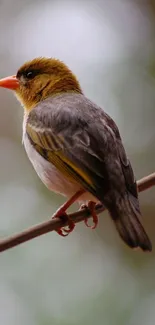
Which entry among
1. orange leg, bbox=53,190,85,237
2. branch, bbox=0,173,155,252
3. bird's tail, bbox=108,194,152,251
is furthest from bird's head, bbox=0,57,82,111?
bird's tail, bbox=108,194,152,251

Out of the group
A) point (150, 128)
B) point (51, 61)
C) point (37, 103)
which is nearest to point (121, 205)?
point (37, 103)

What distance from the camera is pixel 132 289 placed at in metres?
7.20

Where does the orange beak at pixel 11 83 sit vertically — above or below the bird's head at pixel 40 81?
above

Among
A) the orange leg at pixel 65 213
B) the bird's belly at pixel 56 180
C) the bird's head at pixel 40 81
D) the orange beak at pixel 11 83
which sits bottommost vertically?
the orange leg at pixel 65 213

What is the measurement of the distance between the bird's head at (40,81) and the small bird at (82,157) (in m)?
0.02

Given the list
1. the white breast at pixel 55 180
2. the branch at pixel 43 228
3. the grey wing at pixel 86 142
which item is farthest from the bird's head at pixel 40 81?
the branch at pixel 43 228

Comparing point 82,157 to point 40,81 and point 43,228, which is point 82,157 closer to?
point 43,228

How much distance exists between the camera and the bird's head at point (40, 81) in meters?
5.54

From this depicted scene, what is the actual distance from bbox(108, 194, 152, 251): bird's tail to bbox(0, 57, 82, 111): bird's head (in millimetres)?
1351

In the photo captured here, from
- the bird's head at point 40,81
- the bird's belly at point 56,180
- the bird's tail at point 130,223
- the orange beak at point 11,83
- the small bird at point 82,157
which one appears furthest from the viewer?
the orange beak at point 11,83

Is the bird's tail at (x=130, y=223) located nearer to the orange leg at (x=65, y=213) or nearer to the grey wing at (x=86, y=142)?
the grey wing at (x=86, y=142)

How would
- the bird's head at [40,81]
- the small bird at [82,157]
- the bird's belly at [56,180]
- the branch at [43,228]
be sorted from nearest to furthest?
the branch at [43,228], the small bird at [82,157], the bird's belly at [56,180], the bird's head at [40,81]

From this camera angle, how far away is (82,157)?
14.7ft

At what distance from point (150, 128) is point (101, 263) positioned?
150cm
